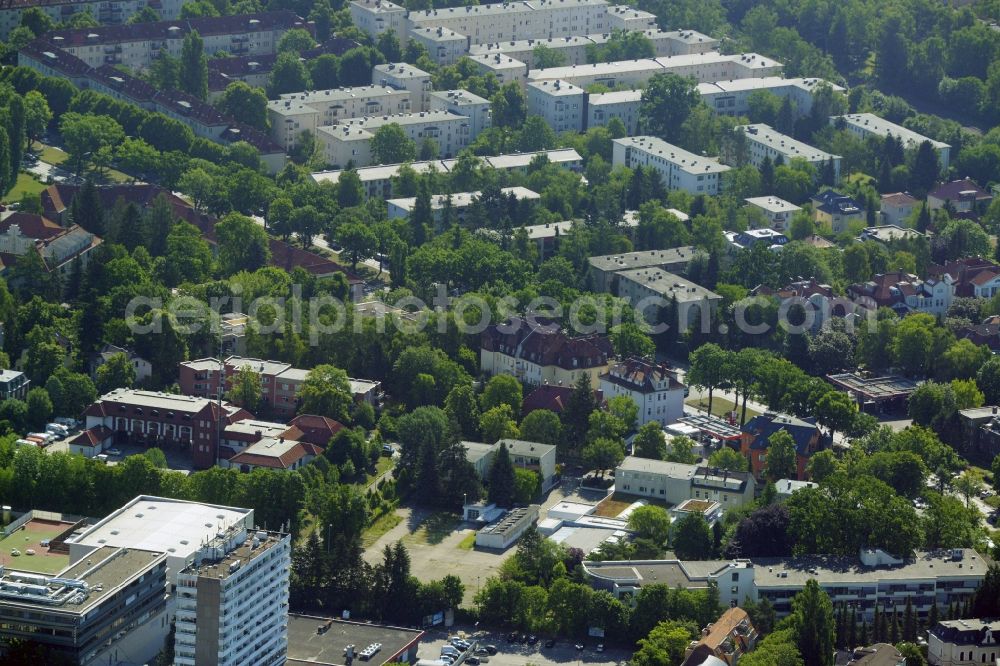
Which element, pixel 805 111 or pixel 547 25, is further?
pixel 547 25

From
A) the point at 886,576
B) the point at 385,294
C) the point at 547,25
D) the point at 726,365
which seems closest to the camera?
the point at 886,576

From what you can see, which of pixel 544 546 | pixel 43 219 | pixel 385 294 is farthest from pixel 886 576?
pixel 43 219

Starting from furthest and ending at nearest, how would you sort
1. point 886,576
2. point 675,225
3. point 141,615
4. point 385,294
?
1. point 675,225
2. point 385,294
3. point 886,576
4. point 141,615

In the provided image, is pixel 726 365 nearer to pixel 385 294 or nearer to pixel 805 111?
pixel 385 294

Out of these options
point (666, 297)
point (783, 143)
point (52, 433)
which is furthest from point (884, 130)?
point (52, 433)

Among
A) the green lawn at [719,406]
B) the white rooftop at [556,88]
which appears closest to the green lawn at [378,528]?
the green lawn at [719,406]

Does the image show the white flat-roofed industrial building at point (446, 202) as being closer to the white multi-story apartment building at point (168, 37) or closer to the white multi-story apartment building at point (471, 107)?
the white multi-story apartment building at point (471, 107)
